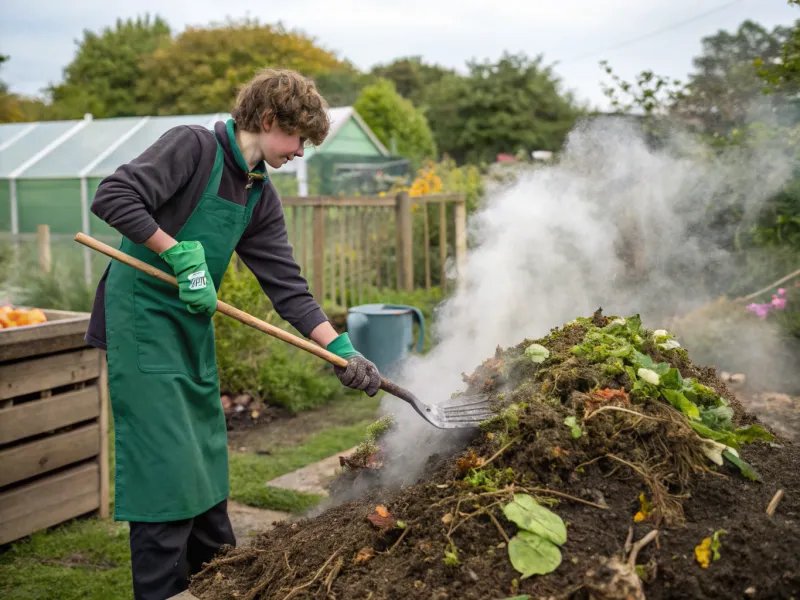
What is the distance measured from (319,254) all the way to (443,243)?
2.24 meters

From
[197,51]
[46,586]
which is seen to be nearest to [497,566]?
[46,586]

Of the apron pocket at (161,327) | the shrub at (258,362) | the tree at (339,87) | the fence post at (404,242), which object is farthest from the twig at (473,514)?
the tree at (339,87)

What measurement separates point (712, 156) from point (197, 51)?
29344 mm

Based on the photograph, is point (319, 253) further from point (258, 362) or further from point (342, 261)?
point (258, 362)

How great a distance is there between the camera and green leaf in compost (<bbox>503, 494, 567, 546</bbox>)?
185cm

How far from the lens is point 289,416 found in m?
5.71

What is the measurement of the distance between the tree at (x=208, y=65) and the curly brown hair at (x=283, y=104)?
27942 millimetres

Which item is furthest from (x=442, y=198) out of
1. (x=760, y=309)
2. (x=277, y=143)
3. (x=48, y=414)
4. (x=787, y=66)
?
(x=277, y=143)

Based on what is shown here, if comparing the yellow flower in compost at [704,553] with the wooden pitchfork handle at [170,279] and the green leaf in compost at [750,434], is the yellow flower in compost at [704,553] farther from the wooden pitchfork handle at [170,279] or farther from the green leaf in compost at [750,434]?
the wooden pitchfork handle at [170,279]

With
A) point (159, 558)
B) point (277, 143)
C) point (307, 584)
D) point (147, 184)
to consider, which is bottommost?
point (159, 558)

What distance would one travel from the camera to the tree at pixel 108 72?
3167 centimetres

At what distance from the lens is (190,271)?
2.35m

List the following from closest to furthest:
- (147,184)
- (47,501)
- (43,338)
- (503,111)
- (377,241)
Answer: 1. (147,184)
2. (43,338)
3. (47,501)
4. (377,241)
5. (503,111)

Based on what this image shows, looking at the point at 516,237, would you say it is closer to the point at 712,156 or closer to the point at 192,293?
the point at 712,156
